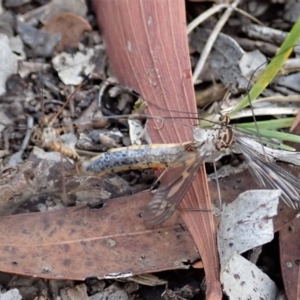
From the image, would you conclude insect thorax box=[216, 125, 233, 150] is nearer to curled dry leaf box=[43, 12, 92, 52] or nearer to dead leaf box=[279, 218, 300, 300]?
dead leaf box=[279, 218, 300, 300]

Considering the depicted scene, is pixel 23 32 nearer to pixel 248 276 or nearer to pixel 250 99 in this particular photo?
pixel 250 99

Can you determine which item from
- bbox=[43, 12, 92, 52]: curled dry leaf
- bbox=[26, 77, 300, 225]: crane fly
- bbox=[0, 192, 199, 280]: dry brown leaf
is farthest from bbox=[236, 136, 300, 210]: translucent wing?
bbox=[43, 12, 92, 52]: curled dry leaf

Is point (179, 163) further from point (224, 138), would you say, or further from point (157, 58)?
point (157, 58)

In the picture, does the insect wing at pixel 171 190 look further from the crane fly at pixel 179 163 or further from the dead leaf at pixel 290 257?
the dead leaf at pixel 290 257

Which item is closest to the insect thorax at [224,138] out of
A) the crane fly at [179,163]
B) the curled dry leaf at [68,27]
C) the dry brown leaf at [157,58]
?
the crane fly at [179,163]

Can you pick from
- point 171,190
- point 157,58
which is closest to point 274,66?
point 157,58
